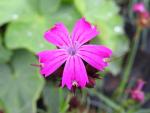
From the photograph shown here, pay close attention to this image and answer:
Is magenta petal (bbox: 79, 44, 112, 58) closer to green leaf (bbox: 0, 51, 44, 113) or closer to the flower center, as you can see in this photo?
the flower center

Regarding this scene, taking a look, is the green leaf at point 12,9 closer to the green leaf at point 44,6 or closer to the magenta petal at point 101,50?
the green leaf at point 44,6

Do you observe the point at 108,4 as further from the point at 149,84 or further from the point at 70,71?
the point at 70,71

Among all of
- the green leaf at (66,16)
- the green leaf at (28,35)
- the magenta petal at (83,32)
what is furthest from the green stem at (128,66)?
the magenta petal at (83,32)

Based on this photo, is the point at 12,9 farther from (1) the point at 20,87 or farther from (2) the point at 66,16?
(1) the point at 20,87

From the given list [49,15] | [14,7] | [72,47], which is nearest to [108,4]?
[49,15]

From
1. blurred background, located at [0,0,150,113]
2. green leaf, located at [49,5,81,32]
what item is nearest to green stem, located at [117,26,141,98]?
blurred background, located at [0,0,150,113]

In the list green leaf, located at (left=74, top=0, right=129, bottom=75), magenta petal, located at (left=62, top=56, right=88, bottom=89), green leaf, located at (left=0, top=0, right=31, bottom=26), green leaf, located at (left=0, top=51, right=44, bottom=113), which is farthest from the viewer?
green leaf, located at (left=74, top=0, right=129, bottom=75)
